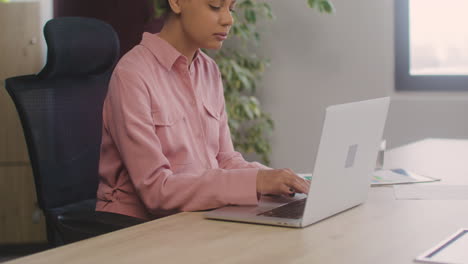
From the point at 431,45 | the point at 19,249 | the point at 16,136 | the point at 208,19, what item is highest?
the point at 208,19

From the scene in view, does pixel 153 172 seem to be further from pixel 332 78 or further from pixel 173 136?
pixel 332 78

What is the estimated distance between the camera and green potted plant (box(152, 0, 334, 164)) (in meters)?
3.81

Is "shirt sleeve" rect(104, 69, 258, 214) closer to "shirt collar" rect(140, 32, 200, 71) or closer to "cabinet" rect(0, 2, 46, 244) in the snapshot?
"shirt collar" rect(140, 32, 200, 71)

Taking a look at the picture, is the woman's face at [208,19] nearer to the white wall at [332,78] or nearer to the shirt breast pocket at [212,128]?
the shirt breast pocket at [212,128]

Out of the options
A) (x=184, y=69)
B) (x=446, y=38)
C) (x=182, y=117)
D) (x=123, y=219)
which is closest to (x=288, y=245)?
(x=123, y=219)

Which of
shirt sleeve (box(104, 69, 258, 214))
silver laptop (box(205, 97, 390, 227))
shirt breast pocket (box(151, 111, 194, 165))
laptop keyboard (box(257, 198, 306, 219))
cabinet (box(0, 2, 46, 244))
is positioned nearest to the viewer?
silver laptop (box(205, 97, 390, 227))

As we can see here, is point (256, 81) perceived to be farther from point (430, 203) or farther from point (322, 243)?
point (322, 243)

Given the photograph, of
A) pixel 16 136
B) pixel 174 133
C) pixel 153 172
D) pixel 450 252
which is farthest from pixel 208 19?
pixel 16 136

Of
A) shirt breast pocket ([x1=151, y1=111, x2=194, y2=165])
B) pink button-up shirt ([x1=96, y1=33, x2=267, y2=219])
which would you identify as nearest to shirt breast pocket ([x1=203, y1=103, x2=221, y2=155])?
pink button-up shirt ([x1=96, y1=33, x2=267, y2=219])

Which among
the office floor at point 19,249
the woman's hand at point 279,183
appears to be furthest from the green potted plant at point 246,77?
the woman's hand at point 279,183

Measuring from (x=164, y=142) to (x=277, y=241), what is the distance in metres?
0.51

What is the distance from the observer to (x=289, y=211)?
143cm

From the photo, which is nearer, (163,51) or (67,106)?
(163,51)

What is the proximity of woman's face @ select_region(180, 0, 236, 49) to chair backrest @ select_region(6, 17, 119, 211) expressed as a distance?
39 centimetres
